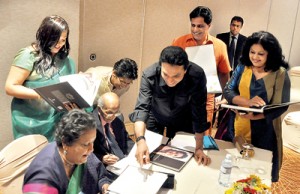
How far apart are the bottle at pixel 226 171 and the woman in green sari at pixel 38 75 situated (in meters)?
1.10

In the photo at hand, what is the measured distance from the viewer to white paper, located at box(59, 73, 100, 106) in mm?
1972

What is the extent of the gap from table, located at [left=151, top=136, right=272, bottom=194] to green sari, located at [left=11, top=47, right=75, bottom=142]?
30.9 inches

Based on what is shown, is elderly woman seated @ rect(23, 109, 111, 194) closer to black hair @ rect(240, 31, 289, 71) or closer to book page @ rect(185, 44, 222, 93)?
black hair @ rect(240, 31, 289, 71)

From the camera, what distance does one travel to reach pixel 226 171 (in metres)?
1.70

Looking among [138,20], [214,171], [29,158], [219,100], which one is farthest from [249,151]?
[138,20]

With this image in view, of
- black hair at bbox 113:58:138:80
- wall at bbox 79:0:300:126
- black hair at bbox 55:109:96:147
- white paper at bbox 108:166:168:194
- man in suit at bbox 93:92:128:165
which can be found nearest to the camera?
black hair at bbox 55:109:96:147

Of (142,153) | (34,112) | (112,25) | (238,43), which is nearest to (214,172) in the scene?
(142,153)

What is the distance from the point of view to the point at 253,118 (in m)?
2.15

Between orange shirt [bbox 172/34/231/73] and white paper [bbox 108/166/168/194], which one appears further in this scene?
orange shirt [bbox 172/34/231/73]

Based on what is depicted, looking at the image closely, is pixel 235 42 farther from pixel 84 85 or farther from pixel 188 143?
pixel 84 85

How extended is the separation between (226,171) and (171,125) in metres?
0.63

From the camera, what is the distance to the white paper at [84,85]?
1.97 metres

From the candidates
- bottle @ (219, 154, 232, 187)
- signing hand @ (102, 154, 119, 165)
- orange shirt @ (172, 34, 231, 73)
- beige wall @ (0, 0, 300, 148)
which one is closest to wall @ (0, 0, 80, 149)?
beige wall @ (0, 0, 300, 148)

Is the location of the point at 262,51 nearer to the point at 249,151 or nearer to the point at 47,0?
the point at 249,151
